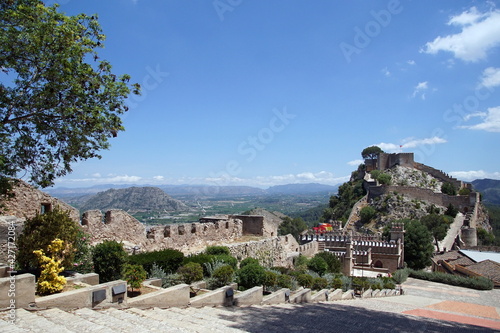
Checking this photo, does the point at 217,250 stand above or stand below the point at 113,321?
below

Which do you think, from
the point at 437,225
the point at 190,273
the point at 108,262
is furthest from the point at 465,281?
the point at 108,262

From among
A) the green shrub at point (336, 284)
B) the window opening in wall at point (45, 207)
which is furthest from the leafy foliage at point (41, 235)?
the green shrub at point (336, 284)

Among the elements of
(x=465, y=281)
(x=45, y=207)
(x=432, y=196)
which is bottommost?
(x=465, y=281)

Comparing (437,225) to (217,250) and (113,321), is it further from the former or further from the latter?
(113,321)

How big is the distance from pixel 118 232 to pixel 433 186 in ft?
234

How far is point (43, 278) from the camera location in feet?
19.9

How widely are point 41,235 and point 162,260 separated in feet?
14.3

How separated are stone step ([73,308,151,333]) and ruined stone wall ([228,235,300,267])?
31.0 ft

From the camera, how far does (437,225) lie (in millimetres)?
51125

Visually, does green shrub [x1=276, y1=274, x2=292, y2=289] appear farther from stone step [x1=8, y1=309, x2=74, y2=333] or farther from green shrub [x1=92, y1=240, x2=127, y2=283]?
stone step [x1=8, y1=309, x2=74, y2=333]

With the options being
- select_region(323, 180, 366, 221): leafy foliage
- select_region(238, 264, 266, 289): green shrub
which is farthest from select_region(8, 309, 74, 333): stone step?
select_region(323, 180, 366, 221): leafy foliage

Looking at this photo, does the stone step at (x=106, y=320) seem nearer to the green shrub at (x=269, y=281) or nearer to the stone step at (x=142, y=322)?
the stone step at (x=142, y=322)

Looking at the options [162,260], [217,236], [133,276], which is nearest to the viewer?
[133,276]

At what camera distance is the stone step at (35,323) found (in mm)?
4633
